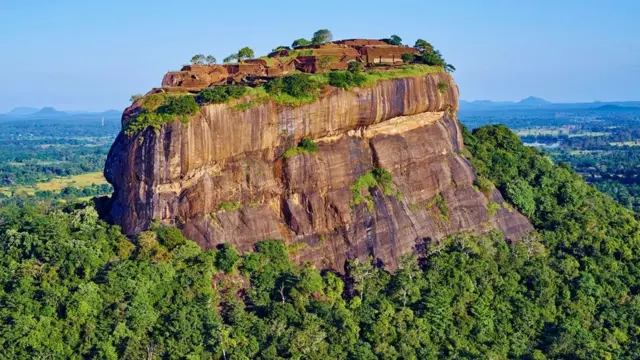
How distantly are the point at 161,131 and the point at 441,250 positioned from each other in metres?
17.3

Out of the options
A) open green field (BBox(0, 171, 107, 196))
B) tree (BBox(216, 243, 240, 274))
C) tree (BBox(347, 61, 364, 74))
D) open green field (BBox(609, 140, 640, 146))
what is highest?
tree (BBox(347, 61, 364, 74))

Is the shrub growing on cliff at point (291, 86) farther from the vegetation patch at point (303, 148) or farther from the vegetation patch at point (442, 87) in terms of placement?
the vegetation patch at point (442, 87)

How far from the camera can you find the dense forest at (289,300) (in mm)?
32906

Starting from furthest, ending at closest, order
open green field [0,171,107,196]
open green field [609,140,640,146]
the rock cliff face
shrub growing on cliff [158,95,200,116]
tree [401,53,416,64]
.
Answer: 1. open green field [609,140,640,146]
2. open green field [0,171,107,196]
3. tree [401,53,416,64]
4. the rock cliff face
5. shrub growing on cliff [158,95,200,116]

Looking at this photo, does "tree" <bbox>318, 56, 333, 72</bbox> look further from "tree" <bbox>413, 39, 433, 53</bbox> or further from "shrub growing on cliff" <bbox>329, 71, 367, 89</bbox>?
"tree" <bbox>413, 39, 433, 53</bbox>

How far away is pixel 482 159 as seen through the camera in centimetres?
5009

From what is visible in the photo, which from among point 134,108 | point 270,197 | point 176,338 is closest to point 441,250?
point 270,197

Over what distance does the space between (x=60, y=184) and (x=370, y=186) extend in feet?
270

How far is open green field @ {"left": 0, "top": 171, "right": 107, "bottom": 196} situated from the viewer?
10457cm

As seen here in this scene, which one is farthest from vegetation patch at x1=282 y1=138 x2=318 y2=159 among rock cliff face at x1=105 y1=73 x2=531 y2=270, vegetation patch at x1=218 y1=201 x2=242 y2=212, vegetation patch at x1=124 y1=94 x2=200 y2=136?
vegetation patch at x1=124 y1=94 x2=200 y2=136

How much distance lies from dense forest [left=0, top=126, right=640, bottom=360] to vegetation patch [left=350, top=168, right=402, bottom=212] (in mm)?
3654

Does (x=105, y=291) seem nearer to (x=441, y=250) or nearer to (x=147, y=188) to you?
(x=147, y=188)

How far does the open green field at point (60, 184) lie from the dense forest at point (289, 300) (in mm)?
65879

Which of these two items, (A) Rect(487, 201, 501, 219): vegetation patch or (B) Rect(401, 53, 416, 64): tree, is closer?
(A) Rect(487, 201, 501, 219): vegetation patch
